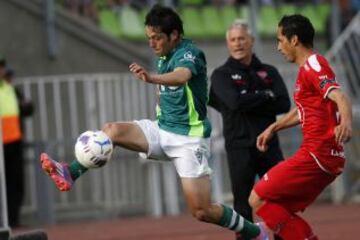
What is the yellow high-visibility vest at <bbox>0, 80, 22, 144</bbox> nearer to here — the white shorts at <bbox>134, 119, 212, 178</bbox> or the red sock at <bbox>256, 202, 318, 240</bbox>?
the white shorts at <bbox>134, 119, 212, 178</bbox>

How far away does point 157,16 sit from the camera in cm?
1058

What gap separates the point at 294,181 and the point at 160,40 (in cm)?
176

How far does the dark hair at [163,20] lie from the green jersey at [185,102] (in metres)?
0.17

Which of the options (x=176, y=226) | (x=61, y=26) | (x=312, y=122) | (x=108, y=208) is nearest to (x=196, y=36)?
(x=61, y=26)

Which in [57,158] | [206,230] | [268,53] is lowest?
[206,230]

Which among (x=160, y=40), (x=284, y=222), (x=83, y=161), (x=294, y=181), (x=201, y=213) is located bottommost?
(x=284, y=222)

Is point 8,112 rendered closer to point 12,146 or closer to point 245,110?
point 12,146

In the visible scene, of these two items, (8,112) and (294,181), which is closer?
(294,181)

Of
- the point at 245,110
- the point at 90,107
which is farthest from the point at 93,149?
the point at 90,107

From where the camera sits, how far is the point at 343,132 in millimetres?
9078

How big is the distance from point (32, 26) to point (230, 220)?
10.9m

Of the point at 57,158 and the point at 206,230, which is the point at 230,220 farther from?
the point at 57,158

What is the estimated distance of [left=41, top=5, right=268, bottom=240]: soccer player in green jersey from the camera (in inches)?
417

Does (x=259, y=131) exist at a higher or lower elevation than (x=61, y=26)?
lower
